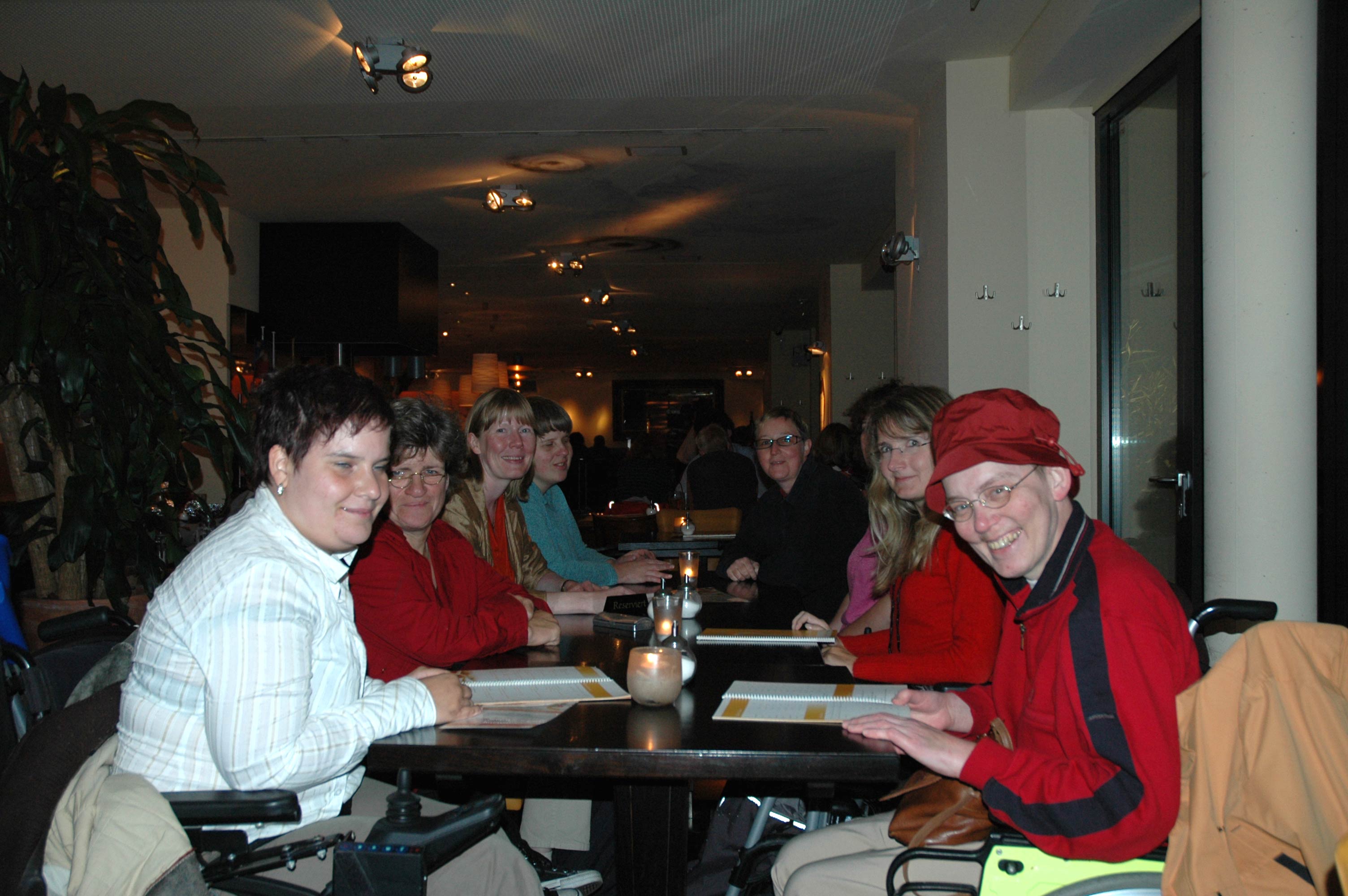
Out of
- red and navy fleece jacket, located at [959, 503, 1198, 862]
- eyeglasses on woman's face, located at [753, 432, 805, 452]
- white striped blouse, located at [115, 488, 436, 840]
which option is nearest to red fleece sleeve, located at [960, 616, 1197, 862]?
red and navy fleece jacket, located at [959, 503, 1198, 862]

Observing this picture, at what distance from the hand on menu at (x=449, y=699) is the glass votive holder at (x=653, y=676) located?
28cm

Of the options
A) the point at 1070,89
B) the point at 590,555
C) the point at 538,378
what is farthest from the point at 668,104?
the point at 538,378

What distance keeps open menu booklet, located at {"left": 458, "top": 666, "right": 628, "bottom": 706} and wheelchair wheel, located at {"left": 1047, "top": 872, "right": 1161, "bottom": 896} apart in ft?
2.62

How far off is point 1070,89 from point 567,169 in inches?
130

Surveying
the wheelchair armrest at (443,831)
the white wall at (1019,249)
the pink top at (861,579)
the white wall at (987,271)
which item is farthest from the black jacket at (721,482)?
the wheelchair armrest at (443,831)

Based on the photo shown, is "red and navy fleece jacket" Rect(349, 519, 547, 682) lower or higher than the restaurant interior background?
lower

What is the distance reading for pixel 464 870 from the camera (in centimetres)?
168

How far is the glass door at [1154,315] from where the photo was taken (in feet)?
11.9

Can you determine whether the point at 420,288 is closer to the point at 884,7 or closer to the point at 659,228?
the point at 659,228

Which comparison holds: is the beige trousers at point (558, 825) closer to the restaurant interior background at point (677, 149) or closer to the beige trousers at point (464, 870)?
the beige trousers at point (464, 870)

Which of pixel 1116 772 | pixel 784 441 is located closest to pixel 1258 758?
pixel 1116 772

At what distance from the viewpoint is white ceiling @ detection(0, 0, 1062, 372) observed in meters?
4.20

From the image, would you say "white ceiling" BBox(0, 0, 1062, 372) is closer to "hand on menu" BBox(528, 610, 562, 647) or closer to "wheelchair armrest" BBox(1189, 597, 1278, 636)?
"hand on menu" BBox(528, 610, 562, 647)

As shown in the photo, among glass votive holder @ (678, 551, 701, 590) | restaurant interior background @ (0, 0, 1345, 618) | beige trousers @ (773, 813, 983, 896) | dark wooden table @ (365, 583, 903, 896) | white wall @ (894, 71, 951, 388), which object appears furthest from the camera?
white wall @ (894, 71, 951, 388)
